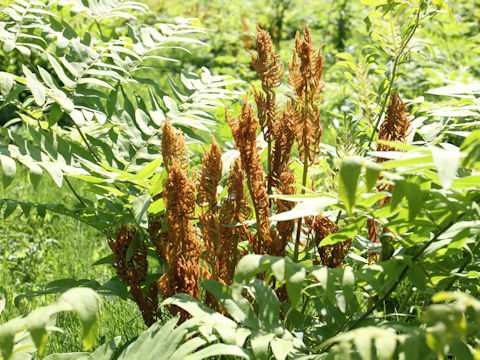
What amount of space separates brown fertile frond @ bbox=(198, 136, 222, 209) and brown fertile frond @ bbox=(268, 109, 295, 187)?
18 cm

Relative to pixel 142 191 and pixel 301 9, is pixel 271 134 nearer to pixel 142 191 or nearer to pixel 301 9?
pixel 142 191

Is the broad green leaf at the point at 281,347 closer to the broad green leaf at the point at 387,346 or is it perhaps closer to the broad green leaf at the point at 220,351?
the broad green leaf at the point at 220,351

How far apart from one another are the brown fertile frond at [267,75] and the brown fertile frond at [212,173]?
0.20 m

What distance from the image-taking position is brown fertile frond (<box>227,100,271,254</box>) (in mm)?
1330

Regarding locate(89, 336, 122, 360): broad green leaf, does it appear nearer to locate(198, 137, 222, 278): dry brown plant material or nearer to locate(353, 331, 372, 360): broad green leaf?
locate(198, 137, 222, 278): dry brown plant material

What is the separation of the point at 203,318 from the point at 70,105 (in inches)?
29.1

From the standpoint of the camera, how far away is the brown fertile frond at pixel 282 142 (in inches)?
55.8

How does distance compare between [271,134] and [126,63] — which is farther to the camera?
[126,63]

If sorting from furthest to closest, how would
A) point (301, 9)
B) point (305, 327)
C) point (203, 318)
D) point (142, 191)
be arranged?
point (301, 9) < point (142, 191) < point (305, 327) < point (203, 318)

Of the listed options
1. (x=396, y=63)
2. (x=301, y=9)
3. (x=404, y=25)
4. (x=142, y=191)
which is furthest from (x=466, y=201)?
(x=301, y=9)

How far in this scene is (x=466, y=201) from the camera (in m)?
1.10

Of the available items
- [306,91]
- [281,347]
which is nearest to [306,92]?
[306,91]

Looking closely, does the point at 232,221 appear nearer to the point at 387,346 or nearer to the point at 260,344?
the point at 260,344

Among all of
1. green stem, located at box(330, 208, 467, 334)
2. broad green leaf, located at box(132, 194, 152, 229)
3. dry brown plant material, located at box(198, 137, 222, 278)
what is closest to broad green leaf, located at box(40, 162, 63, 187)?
broad green leaf, located at box(132, 194, 152, 229)
